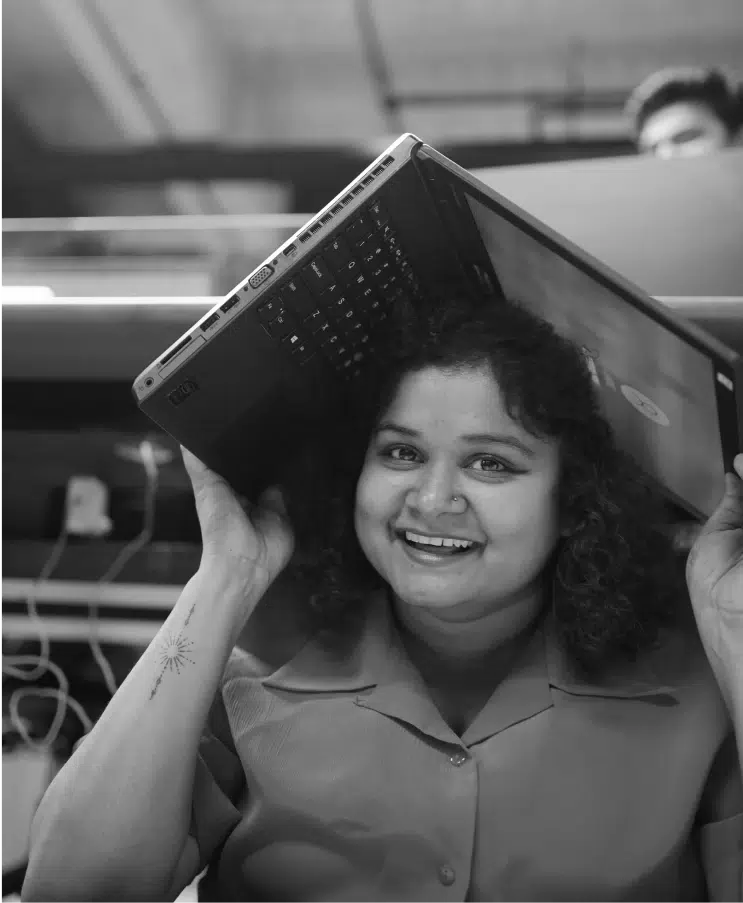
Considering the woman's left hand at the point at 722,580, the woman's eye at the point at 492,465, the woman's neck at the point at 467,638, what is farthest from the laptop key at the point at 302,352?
the woman's left hand at the point at 722,580

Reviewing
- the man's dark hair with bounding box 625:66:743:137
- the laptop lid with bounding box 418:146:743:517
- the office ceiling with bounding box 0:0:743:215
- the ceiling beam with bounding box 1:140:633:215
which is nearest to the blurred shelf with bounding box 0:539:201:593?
the laptop lid with bounding box 418:146:743:517

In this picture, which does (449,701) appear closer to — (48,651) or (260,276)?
(260,276)

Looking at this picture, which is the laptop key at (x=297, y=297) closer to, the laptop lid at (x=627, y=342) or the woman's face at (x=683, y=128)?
the laptop lid at (x=627, y=342)

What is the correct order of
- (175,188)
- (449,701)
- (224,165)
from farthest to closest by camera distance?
1. (175,188)
2. (224,165)
3. (449,701)

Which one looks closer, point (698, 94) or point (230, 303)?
point (230, 303)

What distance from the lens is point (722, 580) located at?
83cm

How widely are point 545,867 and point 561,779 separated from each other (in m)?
0.08

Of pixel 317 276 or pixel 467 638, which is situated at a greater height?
pixel 317 276

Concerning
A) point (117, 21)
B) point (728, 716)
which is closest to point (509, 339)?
point (728, 716)

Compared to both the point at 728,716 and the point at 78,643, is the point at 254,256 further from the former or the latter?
the point at 728,716

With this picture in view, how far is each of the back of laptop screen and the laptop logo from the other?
318 mm

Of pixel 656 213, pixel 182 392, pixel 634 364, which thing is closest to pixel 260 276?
pixel 182 392

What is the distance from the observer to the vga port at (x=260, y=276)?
2.52ft

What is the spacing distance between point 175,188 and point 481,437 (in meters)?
4.37
